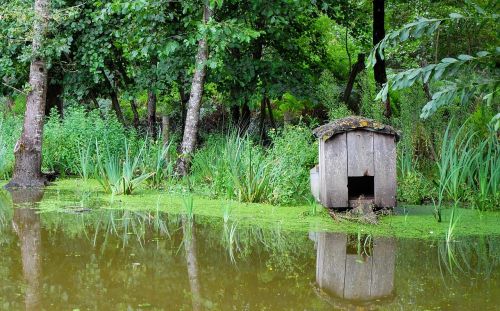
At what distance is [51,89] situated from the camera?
1423 centimetres

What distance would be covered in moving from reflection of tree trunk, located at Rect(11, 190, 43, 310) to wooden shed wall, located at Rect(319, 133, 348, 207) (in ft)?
9.91

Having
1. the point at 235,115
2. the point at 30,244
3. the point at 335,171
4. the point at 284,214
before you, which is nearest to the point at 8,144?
the point at 235,115

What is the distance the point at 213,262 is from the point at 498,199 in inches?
159

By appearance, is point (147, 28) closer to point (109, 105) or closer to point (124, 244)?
point (124, 244)

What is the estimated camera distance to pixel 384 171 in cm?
708

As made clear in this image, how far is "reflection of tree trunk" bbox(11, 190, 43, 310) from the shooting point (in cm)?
393

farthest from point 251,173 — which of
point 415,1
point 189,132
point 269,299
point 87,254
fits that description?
point 415,1

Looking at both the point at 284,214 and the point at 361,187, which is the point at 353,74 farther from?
the point at 284,214

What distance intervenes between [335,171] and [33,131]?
16.3 feet

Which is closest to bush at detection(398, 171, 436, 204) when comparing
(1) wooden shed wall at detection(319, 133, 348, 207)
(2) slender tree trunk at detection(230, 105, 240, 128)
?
(1) wooden shed wall at detection(319, 133, 348, 207)

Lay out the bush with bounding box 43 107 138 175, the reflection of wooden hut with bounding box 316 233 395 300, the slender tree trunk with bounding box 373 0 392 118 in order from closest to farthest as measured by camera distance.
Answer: the reflection of wooden hut with bounding box 316 233 395 300 → the bush with bounding box 43 107 138 175 → the slender tree trunk with bounding box 373 0 392 118

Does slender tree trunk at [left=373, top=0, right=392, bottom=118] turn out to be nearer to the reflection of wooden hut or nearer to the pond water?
the pond water

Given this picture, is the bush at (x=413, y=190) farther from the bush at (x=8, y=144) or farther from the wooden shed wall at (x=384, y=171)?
the bush at (x=8, y=144)

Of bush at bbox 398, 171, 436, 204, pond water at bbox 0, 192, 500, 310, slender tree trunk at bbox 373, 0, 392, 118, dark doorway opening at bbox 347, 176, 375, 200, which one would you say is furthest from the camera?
slender tree trunk at bbox 373, 0, 392, 118
